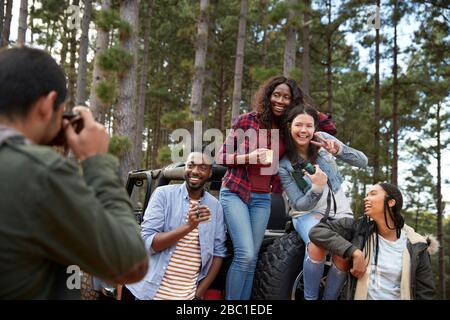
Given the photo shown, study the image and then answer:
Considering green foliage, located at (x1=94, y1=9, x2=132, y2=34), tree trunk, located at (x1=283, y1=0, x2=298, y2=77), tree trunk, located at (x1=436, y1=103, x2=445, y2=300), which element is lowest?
tree trunk, located at (x1=436, y1=103, x2=445, y2=300)

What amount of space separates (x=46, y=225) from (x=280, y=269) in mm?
2885

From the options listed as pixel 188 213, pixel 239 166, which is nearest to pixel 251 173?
pixel 239 166

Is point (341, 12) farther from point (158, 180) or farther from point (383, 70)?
point (158, 180)

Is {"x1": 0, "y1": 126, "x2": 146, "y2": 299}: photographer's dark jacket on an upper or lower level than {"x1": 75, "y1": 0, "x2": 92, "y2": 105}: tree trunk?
lower

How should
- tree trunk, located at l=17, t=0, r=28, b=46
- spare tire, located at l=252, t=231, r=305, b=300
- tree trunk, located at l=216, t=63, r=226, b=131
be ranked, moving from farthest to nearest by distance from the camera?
tree trunk, located at l=216, t=63, r=226, b=131
tree trunk, located at l=17, t=0, r=28, b=46
spare tire, located at l=252, t=231, r=305, b=300

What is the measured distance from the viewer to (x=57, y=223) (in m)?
1.33

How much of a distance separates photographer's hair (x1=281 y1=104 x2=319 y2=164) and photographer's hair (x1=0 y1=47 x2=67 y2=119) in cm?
286

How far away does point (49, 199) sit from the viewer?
1.31 meters

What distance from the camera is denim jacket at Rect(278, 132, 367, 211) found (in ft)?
13.0

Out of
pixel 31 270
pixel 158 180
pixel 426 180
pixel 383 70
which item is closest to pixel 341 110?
pixel 383 70

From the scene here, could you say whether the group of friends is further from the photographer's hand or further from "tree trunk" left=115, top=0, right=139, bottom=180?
"tree trunk" left=115, top=0, right=139, bottom=180

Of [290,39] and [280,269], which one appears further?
[290,39]

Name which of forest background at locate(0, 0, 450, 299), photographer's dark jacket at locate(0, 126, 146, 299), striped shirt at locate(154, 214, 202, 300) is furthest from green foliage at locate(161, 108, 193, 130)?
photographer's dark jacket at locate(0, 126, 146, 299)

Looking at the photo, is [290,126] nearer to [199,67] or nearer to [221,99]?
[199,67]
